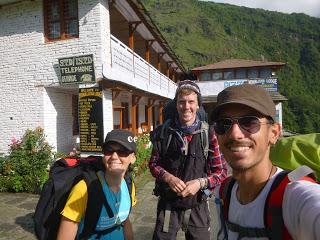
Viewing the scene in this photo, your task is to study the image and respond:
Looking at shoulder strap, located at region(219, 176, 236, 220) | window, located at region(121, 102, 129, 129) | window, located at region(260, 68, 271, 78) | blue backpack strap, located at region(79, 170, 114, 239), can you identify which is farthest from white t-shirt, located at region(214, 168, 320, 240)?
window, located at region(260, 68, 271, 78)

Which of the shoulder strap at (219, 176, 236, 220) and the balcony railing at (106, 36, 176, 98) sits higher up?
the balcony railing at (106, 36, 176, 98)

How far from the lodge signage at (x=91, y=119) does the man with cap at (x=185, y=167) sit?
5757 mm

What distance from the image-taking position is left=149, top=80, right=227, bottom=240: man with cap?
3057 mm

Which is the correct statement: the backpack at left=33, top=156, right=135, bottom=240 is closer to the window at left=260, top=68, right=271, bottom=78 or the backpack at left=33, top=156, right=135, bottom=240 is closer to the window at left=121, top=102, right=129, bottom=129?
the window at left=121, top=102, right=129, bottom=129

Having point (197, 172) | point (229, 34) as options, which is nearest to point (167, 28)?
point (229, 34)

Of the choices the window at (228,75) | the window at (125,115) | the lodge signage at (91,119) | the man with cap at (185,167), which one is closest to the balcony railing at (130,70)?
the lodge signage at (91,119)

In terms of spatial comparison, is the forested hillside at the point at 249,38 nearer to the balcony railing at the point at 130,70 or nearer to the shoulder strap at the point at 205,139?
the balcony railing at the point at 130,70

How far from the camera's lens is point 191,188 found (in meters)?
2.90

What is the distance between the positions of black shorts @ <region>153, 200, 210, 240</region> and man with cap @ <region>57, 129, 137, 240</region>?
1.12ft

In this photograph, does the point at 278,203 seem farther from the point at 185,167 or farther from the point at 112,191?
the point at 185,167

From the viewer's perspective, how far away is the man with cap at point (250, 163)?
142 cm

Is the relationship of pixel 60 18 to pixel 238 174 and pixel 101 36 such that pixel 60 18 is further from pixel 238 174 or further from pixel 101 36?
pixel 238 174

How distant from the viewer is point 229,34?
3684 inches

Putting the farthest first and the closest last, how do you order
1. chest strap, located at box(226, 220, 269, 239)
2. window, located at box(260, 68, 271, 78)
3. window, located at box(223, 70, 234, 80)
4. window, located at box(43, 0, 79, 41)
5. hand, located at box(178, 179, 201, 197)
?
window, located at box(223, 70, 234, 80) → window, located at box(260, 68, 271, 78) → window, located at box(43, 0, 79, 41) → hand, located at box(178, 179, 201, 197) → chest strap, located at box(226, 220, 269, 239)
